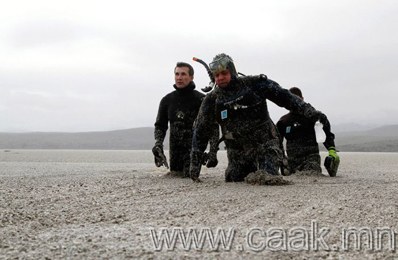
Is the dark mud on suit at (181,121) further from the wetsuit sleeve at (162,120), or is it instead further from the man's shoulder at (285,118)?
the man's shoulder at (285,118)

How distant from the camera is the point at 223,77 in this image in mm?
4691

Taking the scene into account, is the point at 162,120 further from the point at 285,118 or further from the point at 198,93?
the point at 285,118

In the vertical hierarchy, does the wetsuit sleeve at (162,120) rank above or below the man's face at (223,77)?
below

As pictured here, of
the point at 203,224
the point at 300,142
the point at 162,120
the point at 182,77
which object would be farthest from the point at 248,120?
the point at 203,224

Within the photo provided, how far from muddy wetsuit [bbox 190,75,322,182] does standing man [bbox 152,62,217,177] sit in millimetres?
900

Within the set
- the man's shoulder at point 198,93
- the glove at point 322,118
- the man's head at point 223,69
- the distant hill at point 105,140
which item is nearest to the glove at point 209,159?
the man's head at point 223,69

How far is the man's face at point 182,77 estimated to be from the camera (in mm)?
5980

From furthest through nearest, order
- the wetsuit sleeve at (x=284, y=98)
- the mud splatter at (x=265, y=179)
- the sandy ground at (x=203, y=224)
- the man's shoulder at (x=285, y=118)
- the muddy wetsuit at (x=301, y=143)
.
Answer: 1. the man's shoulder at (x=285, y=118)
2. the muddy wetsuit at (x=301, y=143)
3. the wetsuit sleeve at (x=284, y=98)
4. the mud splatter at (x=265, y=179)
5. the sandy ground at (x=203, y=224)

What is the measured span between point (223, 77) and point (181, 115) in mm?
1356

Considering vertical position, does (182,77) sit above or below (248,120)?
above

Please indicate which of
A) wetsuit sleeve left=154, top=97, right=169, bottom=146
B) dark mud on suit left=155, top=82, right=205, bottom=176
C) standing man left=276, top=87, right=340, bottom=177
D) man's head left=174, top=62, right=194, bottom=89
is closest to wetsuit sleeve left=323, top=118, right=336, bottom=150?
standing man left=276, top=87, right=340, bottom=177

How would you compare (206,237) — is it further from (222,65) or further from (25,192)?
(222,65)

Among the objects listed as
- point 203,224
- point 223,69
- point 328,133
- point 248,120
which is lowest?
point 203,224

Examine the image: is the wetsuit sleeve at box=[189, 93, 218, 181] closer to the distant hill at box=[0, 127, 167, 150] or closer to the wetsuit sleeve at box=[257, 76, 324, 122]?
the wetsuit sleeve at box=[257, 76, 324, 122]
